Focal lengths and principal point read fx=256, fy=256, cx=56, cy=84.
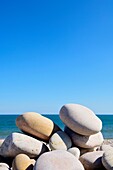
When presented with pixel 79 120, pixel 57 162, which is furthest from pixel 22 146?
pixel 79 120

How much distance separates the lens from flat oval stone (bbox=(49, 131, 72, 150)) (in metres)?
4.77

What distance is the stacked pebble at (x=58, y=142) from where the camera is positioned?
4.33 meters

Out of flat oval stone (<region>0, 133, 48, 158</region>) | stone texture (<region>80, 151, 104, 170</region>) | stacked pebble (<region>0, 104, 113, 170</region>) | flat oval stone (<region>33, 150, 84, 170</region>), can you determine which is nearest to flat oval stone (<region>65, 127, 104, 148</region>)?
stacked pebble (<region>0, 104, 113, 170</region>)

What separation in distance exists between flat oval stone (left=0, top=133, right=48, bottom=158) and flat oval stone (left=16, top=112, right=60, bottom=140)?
211mm

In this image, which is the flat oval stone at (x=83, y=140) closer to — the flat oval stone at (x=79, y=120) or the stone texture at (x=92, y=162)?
the flat oval stone at (x=79, y=120)

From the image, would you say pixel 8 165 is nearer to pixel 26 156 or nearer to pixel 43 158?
pixel 26 156

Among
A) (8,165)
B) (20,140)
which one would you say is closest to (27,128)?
(20,140)

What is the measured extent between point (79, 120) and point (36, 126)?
0.85 meters

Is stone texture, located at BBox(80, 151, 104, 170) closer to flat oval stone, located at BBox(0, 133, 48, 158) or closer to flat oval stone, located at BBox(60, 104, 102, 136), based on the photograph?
flat oval stone, located at BBox(60, 104, 102, 136)

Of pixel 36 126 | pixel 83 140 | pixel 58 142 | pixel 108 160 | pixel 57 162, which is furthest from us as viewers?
pixel 83 140

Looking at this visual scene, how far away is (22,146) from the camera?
465 centimetres

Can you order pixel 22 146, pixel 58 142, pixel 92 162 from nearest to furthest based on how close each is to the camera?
pixel 92 162
pixel 22 146
pixel 58 142

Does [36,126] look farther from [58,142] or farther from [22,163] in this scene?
[22,163]

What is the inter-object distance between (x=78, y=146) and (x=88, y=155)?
0.59m
